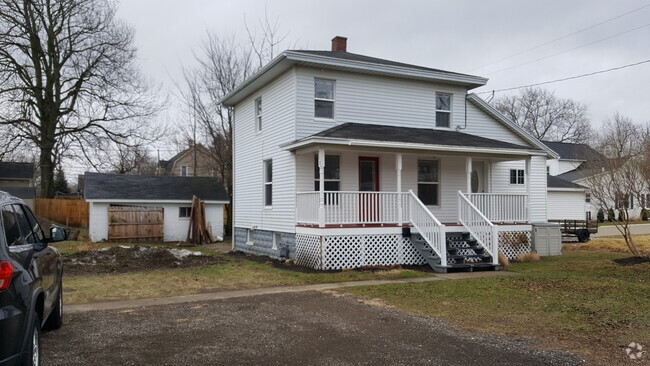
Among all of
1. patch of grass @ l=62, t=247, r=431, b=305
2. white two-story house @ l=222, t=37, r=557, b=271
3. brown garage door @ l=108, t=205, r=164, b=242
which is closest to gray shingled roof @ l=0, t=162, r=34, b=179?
brown garage door @ l=108, t=205, r=164, b=242

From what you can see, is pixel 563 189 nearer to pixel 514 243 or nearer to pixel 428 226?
pixel 514 243

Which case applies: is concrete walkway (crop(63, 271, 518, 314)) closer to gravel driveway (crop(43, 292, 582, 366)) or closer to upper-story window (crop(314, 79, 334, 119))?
gravel driveway (crop(43, 292, 582, 366))

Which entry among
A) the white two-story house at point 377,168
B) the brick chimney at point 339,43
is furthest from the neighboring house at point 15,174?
the brick chimney at point 339,43

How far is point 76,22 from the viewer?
1169 inches

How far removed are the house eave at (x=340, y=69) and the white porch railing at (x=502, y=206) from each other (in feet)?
14.5

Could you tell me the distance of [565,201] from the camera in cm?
3569

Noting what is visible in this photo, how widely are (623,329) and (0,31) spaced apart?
103 ft

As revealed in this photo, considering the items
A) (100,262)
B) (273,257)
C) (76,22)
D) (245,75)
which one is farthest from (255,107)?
(76,22)

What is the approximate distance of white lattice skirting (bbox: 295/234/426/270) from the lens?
1366 cm

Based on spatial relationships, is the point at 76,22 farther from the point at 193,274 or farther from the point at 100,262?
the point at 193,274

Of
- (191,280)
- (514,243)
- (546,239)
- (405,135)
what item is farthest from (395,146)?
(546,239)

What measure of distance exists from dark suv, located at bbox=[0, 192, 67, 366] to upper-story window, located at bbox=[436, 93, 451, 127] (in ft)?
46.1

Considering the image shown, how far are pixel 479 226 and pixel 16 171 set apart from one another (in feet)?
155

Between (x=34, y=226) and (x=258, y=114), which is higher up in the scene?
(x=258, y=114)
